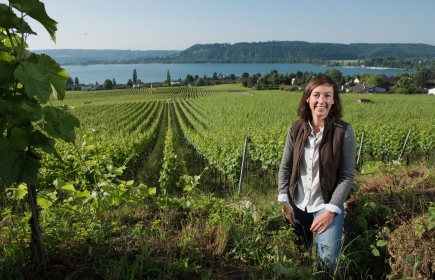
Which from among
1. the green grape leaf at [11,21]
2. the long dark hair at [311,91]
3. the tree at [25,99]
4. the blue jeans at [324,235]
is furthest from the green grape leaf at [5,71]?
the blue jeans at [324,235]

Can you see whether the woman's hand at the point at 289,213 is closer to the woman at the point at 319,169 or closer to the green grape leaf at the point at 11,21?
the woman at the point at 319,169

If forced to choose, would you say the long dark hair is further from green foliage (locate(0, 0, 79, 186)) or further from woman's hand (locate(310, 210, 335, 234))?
green foliage (locate(0, 0, 79, 186))

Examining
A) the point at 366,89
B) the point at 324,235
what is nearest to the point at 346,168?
the point at 324,235

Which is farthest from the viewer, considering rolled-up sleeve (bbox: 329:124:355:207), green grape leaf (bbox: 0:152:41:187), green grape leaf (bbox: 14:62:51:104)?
rolled-up sleeve (bbox: 329:124:355:207)

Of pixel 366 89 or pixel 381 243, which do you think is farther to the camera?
pixel 366 89

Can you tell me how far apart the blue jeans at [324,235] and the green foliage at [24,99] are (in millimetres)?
2125

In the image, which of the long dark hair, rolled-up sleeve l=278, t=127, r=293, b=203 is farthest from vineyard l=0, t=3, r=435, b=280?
the long dark hair

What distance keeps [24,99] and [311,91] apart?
7.03 feet

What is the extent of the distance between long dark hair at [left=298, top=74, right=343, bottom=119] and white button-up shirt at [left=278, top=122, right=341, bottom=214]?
0.59 ft

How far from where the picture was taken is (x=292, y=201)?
2.76 m

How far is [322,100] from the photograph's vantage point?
2488mm

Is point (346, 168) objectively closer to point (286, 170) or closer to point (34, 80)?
point (286, 170)

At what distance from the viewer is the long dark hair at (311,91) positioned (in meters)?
2.52

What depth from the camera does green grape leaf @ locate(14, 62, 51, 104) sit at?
1.24 m
